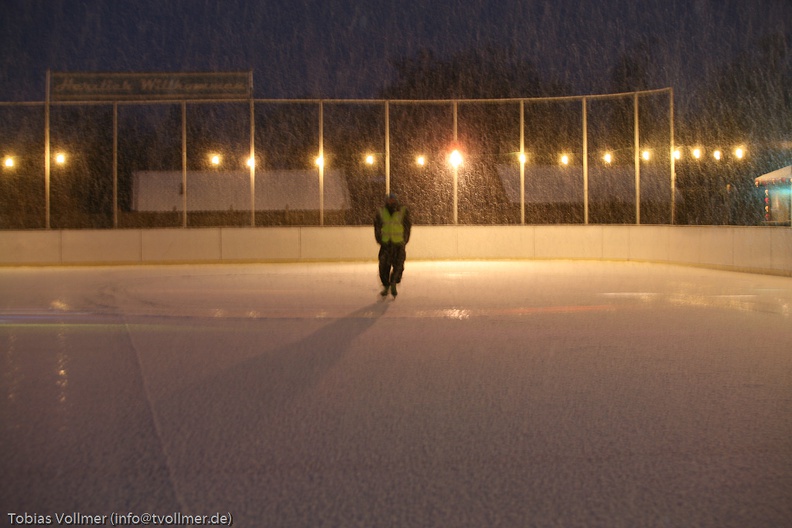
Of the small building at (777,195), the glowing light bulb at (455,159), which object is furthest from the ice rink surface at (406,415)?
the glowing light bulb at (455,159)

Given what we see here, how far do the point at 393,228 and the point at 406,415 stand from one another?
28.3ft

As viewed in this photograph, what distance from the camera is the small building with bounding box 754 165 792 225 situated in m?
25.1

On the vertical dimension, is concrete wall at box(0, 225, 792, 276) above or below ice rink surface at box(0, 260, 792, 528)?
above

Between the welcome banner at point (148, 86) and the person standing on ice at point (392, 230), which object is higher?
the welcome banner at point (148, 86)

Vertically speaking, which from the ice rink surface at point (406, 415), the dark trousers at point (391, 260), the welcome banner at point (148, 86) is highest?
the welcome banner at point (148, 86)

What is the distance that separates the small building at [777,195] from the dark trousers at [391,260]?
1311 centimetres

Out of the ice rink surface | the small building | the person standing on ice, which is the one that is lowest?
the ice rink surface

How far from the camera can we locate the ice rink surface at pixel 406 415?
413 cm

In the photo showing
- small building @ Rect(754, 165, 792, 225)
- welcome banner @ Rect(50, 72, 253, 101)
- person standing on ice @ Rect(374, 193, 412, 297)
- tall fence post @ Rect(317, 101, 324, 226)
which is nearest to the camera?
person standing on ice @ Rect(374, 193, 412, 297)

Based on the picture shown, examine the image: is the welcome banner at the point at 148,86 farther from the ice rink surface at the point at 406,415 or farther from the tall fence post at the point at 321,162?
the ice rink surface at the point at 406,415

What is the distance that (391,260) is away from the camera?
1462cm


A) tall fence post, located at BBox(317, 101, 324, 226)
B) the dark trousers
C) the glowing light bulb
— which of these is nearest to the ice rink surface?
the dark trousers

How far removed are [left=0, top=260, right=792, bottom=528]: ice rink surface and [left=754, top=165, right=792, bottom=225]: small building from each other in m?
13.3

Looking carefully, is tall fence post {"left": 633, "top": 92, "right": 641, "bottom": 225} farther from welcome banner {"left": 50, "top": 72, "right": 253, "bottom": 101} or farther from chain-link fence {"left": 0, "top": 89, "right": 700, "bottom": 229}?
welcome banner {"left": 50, "top": 72, "right": 253, "bottom": 101}
